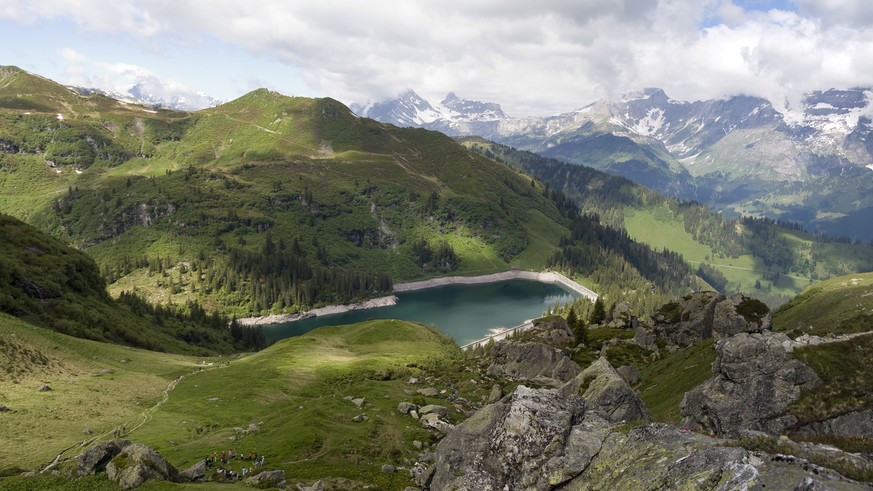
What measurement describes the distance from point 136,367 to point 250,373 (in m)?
17.8

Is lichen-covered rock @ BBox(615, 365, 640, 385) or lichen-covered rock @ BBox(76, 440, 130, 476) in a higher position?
lichen-covered rock @ BBox(76, 440, 130, 476)

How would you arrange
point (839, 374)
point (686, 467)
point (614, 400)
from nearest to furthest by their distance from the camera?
point (686, 467) < point (839, 374) < point (614, 400)

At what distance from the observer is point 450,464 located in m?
22.9

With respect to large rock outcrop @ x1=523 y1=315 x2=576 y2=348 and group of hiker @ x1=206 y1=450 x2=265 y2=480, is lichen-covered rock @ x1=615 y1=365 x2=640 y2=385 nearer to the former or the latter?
large rock outcrop @ x1=523 y1=315 x2=576 y2=348

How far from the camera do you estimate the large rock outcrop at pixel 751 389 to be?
31438 mm

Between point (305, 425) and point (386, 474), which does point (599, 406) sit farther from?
point (305, 425)

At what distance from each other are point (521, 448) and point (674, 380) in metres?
46.3

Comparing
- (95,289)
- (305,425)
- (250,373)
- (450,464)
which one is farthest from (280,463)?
(95,289)

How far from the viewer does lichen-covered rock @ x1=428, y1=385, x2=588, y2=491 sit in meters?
19.3

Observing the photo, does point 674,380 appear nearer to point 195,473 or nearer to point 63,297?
point 195,473

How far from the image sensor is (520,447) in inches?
805

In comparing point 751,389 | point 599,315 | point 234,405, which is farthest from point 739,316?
point 234,405

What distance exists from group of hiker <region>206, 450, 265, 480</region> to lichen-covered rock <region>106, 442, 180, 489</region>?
597 cm

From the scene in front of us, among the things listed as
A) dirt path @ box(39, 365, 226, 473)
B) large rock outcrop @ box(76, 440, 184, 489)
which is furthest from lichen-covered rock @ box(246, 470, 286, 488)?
dirt path @ box(39, 365, 226, 473)
